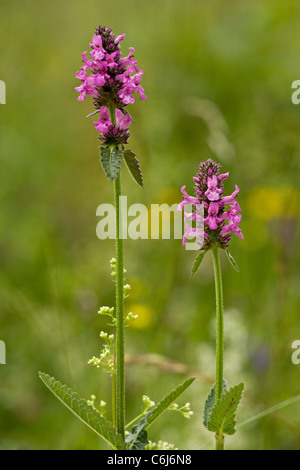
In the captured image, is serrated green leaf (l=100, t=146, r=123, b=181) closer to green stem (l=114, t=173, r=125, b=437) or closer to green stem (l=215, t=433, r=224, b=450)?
green stem (l=114, t=173, r=125, b=437)

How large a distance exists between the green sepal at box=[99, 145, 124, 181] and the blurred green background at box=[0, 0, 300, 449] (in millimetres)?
793

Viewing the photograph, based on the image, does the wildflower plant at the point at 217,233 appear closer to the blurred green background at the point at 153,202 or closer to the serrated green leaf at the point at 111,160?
the serrated green leaf at the point at 111,160

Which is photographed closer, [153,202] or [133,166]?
[133,166]

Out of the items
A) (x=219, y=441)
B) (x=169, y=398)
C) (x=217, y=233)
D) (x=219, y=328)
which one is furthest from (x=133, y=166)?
(x=219, y=441)

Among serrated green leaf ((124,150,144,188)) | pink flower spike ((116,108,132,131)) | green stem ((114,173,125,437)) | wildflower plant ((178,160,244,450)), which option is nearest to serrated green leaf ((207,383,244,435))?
wildflower plant ((178,160,244,450))

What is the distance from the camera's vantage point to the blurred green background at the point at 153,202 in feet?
8.54

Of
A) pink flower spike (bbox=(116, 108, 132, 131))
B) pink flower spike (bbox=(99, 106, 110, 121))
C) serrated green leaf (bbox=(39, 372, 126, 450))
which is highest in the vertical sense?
pink flower spike (bbox=(99, 106, 110, 121))

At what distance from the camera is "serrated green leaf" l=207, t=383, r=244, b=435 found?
1.24 meters

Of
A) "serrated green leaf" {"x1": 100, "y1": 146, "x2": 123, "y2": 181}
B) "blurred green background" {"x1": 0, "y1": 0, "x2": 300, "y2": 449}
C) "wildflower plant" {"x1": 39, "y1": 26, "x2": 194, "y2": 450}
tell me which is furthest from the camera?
"blurred green background" {"x1": 0, "y1": 0, "x2": 300, "y2": 449}

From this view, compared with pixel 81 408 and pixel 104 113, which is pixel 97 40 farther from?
pixel 81 408

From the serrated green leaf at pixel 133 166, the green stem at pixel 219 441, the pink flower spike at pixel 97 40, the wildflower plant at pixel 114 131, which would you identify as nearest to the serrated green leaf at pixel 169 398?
the wildflower plant at pixel 114 131

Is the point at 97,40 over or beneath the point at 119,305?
over

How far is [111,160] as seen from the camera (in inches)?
48.2
